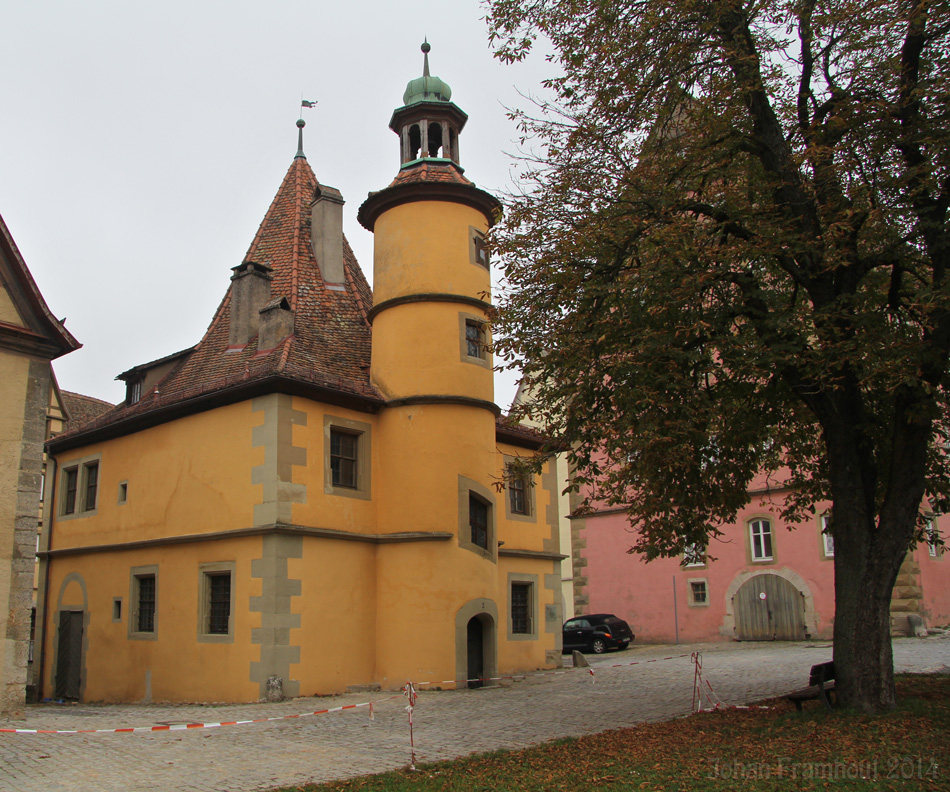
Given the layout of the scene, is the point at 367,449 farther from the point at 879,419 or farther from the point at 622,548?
the point at 622,548

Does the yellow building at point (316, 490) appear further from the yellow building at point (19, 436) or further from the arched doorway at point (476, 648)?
the yellow building at point (19, 436)

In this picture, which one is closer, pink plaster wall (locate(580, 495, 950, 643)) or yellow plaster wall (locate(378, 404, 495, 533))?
yellow plaster wall (locate(378, 404, 495, 533))

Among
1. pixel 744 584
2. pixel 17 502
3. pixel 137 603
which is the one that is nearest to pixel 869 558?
pixel 17 502

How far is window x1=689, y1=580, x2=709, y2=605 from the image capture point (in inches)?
1180

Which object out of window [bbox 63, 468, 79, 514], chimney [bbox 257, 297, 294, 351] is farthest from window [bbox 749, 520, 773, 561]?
window [bbox 63, 468, 79, 514]

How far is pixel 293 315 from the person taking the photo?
62.7 feet

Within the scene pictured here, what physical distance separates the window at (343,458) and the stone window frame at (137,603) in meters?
4.37

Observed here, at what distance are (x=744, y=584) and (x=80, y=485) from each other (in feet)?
66.3

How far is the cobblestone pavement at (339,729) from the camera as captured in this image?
28.9 feet

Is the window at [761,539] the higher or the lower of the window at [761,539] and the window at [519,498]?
the lower

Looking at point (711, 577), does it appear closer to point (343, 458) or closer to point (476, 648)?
point (476, 648)

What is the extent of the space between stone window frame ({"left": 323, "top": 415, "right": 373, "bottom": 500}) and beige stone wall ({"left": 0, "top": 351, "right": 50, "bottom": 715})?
18.3ft

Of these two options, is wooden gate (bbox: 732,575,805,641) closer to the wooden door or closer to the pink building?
the pink building

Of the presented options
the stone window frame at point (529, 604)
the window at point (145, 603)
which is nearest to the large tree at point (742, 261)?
the stone window frame at point (529, 604)
